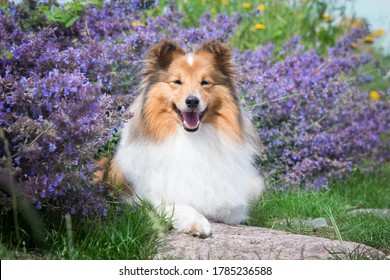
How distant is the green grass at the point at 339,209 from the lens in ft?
15.2

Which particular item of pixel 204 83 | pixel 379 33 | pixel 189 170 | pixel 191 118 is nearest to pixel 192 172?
pixel 189 170

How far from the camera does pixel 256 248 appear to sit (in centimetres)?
393

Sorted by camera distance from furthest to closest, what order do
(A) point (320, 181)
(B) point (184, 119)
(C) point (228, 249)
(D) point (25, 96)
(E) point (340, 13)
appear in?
(E) point (340, 13)
(A) point (320, 181)
(B) point (184, 119)
(C) point (228, 249)
(D) point (25, 96)

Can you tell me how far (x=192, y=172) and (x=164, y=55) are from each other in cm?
94

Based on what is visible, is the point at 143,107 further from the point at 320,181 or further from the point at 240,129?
the point at 320,181

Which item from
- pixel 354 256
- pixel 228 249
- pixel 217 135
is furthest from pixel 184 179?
pixel 354 256

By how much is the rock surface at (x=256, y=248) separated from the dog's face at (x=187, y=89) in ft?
2.97

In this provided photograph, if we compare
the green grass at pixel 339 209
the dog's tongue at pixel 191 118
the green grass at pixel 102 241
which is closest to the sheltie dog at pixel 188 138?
the dog's tongue at pixel 191 118

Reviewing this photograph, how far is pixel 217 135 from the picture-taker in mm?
4840

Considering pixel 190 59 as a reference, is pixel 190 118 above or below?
below

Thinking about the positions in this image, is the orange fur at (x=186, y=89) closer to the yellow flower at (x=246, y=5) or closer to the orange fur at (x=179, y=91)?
the orange fur at (x=179, y=91)

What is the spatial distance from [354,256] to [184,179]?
1460 millimetres

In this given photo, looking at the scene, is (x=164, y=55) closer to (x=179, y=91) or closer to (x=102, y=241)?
(x=179, y=91)

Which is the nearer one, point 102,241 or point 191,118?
point 102,241
